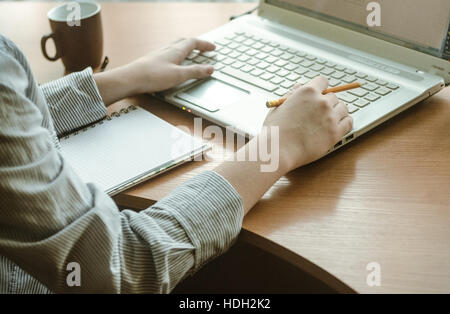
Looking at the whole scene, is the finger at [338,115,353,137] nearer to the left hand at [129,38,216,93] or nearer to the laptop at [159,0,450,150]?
the laptop at [159,0,450,150]

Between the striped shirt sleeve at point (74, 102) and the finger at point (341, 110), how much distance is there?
392mm

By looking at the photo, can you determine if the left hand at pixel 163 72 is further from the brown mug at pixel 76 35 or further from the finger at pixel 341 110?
the finger at pixel 341 110

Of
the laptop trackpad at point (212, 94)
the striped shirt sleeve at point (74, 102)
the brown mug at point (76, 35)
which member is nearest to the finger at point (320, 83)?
the laptop trackpad at point (212, 94)

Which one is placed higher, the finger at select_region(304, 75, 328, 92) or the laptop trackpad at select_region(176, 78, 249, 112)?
the finger at select_region(304, 75, 328, 92)

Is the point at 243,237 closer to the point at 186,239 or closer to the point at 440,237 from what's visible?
the point at 186,239

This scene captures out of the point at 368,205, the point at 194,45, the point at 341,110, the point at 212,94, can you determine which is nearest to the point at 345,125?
the point at 341,110

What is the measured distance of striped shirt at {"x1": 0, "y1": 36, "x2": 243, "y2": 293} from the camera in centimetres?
56

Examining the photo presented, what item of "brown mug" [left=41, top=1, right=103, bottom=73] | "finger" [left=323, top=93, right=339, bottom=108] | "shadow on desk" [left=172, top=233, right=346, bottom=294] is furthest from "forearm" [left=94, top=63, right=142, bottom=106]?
"shadow on desk" [left=172, top=233, right=346, bottom=294]

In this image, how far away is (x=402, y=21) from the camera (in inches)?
35.2

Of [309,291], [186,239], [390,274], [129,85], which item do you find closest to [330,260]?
[390,274]

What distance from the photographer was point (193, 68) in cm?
93

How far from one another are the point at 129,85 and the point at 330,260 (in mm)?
508

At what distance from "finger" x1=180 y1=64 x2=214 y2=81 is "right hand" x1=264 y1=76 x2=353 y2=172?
20 cm

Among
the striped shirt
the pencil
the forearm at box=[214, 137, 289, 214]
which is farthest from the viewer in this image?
the pencil
